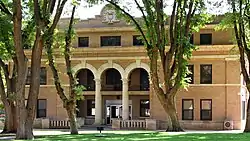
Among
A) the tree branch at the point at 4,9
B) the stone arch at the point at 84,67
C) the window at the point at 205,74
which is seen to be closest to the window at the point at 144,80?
the stone arch at the point at 84,67

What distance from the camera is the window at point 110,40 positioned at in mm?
55291

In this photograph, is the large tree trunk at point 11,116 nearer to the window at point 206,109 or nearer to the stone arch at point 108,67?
the stone arch at point 108,67

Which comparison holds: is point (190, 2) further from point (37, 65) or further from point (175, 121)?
point (37, 65)

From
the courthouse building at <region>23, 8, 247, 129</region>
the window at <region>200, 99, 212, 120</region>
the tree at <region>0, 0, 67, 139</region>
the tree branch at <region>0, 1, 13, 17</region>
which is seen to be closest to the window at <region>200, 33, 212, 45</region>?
the courthouse building at <region>23, 8, 247, 129</region>

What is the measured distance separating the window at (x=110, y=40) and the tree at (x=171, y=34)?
18831 mm

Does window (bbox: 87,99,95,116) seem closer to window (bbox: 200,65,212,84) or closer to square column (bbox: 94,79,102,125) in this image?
square column (bbox: 94,79,102,125)

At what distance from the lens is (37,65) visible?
26469mm

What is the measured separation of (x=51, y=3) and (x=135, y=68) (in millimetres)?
28476

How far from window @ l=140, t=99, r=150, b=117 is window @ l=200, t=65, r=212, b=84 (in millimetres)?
6736

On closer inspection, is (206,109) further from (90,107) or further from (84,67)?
(84,67)

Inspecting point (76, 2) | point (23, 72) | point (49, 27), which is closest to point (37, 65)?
point (23, 72)

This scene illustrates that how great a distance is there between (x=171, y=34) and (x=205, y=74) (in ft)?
61.8

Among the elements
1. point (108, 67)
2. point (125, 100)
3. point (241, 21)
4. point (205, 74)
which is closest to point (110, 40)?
point (108, 67)

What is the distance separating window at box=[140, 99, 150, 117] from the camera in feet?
184
